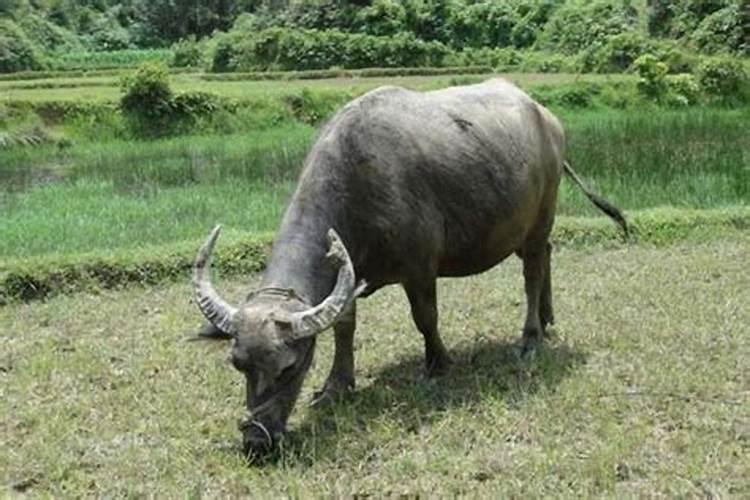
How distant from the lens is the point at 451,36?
31.5 meters

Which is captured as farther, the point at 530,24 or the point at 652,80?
the point at 530,24

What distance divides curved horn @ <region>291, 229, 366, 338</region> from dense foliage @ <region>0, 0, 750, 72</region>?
760 inches

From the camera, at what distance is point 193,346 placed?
6.46m

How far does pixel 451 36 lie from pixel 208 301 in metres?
27.9

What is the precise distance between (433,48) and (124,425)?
79.4 ft

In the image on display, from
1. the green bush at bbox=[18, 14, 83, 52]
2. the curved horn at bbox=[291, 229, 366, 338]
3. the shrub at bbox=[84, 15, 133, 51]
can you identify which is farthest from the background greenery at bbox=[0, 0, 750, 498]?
the shrub at bbox=[84, 15, 133, 51]

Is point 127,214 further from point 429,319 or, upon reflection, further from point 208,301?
point 208,301

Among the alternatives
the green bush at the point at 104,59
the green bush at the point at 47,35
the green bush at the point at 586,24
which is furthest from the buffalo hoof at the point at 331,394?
the green bush at the point at 47,35

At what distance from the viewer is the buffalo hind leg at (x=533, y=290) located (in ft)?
20.3

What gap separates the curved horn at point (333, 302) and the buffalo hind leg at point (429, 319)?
660mm

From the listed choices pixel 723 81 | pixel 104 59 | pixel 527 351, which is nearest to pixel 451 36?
pixel 723 81

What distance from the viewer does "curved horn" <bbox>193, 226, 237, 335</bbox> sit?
4.48 meters

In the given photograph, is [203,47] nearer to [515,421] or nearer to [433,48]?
[433,48]

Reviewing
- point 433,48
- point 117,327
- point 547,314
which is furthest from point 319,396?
point 433,48
